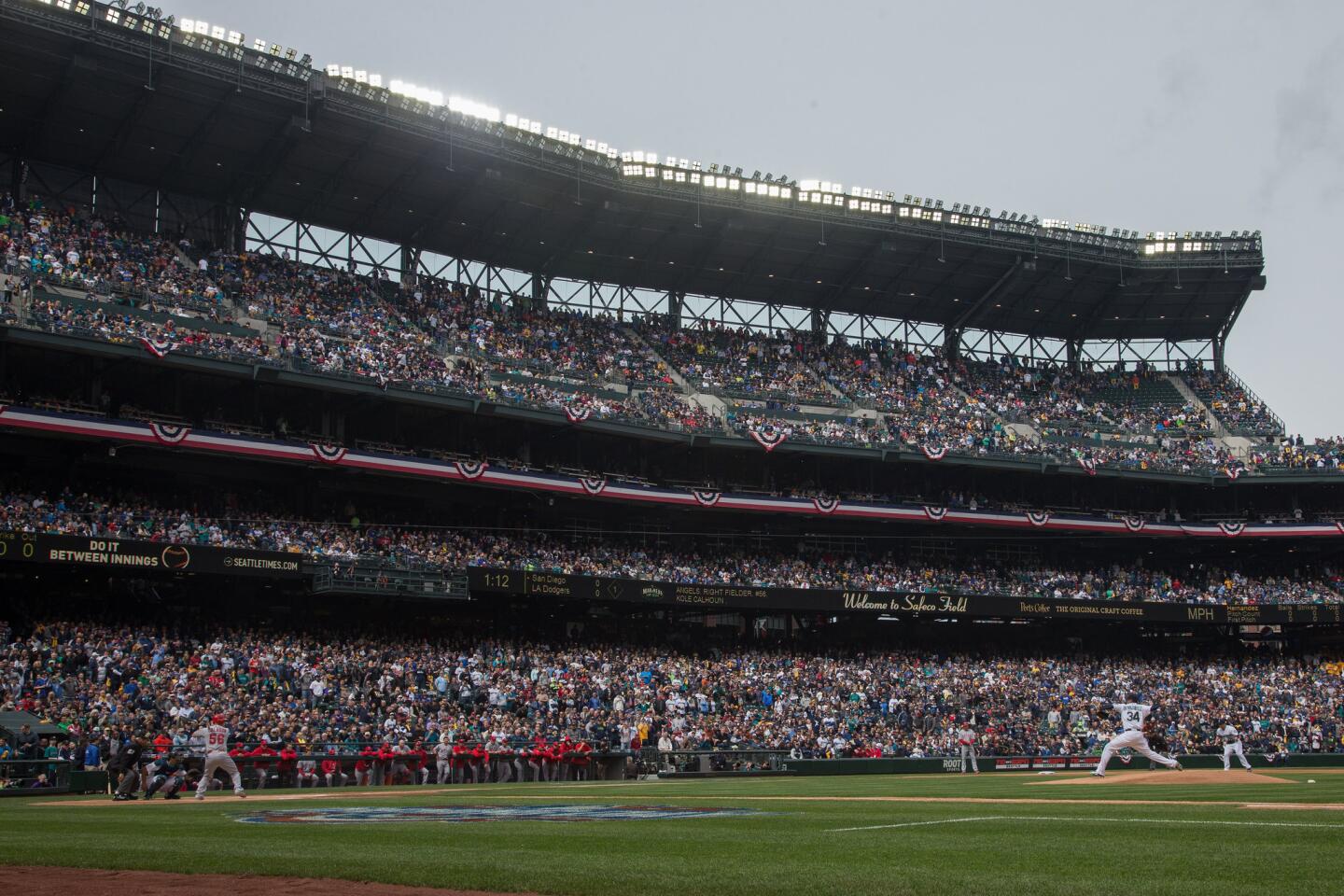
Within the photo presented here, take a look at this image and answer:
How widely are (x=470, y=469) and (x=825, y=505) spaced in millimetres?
16291

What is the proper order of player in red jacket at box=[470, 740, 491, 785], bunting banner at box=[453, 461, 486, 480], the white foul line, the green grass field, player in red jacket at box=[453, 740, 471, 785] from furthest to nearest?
1. bunting banner at box=[453, 461, 486, 480]
2. player in red jacket at box=[470, 740, 491, 785]
3. player in red jacket at box=[453, 740, 471, 785]
4. the white foul line
5. the green grass field

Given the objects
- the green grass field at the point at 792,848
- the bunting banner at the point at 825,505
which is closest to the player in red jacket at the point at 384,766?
the green grass field at the point at 792,848

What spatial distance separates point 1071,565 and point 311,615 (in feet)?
120

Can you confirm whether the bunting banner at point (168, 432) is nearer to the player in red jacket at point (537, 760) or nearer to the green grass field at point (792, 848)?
the player in red jacket at point (537, 760)

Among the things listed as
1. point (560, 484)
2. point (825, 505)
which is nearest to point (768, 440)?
point (825, 505)

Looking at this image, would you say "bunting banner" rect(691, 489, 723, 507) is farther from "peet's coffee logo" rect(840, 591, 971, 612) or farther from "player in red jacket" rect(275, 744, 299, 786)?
"player in red jacket" rect(275, 744, 299, 786)

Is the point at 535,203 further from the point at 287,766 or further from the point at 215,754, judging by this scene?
the point at 215,754

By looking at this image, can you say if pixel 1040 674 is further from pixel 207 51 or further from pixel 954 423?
pixel 207 51

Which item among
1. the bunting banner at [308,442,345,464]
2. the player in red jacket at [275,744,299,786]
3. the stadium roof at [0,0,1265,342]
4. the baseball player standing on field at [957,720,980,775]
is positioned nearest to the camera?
the player in red jacket at [275,744,299,786]

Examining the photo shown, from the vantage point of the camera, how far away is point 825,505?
55.4 m

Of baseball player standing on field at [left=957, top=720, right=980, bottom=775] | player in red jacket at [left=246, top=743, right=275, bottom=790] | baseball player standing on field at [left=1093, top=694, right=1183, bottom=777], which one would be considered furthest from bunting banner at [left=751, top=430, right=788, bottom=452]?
baseball player standing on field at [left=1093, top=694, right=1183, bottom=777]

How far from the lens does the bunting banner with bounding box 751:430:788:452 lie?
181ft

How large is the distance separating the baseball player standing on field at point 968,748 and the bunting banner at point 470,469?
19.9 metres

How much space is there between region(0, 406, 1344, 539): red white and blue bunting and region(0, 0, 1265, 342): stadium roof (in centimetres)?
1241
